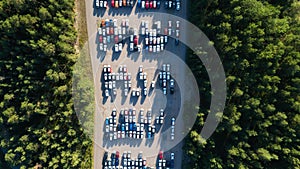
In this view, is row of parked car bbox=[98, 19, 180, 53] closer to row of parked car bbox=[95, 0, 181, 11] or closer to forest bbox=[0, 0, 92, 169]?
row of parked car bbox=[95, 0, 181, 11]

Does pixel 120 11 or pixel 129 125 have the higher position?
pixel 120 11

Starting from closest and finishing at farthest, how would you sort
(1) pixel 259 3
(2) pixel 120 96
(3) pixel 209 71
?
(1) pixel 259 3 < (3) pixel 209 71 < (2) pixel 120 96

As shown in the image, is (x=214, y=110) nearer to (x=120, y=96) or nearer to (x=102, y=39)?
(x=120, y=96)

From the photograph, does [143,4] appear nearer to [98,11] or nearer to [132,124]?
[98,11]

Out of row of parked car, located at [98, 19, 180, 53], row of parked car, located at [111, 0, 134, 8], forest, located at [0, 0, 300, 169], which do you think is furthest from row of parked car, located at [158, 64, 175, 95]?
row of parked car, located at [111, 0, 134, 8]

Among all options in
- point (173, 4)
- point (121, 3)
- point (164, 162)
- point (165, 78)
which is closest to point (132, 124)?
point (164, 162)

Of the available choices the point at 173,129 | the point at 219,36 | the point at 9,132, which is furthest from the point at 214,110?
the point at 9,132
